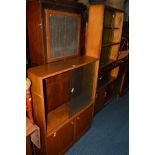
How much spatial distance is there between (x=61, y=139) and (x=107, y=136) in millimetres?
879

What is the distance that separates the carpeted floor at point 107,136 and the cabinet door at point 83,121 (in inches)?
5.5

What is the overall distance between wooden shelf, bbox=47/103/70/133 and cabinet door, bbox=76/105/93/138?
0.18 meters

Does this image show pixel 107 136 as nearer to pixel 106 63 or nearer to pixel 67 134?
pixel 67 134

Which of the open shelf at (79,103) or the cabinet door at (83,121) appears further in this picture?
the cabinet door at (83,121)

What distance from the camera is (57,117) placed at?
1.72 metres

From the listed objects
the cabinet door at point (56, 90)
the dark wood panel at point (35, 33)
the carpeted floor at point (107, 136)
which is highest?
the dark wood panel at point (35, 33)

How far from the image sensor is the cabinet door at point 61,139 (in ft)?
5.07

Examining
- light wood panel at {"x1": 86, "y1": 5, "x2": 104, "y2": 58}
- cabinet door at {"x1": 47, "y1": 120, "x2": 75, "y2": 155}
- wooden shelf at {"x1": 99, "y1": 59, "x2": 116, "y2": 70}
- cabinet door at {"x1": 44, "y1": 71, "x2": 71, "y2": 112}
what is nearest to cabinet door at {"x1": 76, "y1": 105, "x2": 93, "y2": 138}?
cabinet door at {"x1": 47, "y1": 120, "x2": 75, "y2": 155}

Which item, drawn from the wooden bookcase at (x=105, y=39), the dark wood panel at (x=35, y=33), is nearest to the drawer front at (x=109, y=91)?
the wooden bookcase at (x=105, y=39)

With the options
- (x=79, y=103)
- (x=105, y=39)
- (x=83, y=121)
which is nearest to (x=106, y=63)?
(x=105, y=39)

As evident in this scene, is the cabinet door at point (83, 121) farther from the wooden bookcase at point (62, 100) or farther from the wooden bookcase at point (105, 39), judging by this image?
the wooden bookcase at point (105, 39)
